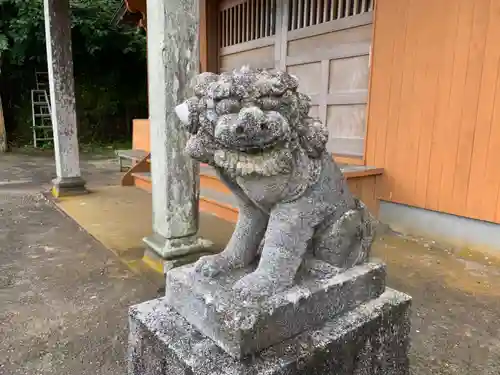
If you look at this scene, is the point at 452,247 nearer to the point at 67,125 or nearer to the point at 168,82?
the point at 168,82

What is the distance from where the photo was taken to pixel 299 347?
1204 mm

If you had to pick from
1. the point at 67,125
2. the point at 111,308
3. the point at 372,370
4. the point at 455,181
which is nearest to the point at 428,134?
the point at 455,181

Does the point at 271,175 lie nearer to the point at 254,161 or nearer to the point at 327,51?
the point at 254,161

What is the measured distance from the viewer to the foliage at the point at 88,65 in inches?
393

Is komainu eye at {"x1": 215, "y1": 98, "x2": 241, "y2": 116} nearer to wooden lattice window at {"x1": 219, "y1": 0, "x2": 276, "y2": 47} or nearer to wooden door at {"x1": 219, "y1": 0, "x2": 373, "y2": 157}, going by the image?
wooden door at {"x1": 219, "y1": 0, "x2": 373, "y2": 157}

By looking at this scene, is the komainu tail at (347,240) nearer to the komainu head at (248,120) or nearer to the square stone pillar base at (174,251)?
the komainu head at (248,120)

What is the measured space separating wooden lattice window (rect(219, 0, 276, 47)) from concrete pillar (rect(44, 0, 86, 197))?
6.45 ft

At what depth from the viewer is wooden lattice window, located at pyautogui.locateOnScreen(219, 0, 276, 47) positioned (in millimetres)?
4887

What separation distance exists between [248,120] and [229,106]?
84 millimetres

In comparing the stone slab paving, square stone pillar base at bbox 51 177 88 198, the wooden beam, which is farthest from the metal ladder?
the stone slab paving

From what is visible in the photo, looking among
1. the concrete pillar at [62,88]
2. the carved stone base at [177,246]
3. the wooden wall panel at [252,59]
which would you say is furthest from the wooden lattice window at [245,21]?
the carved stone base at [177,246]

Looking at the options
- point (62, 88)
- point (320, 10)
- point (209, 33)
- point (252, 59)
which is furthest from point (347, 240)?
point (209, 33)

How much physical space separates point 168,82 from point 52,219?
253 cm

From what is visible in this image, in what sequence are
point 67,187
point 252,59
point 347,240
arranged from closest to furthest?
point 347,240, point 67,187, point 252,59
